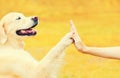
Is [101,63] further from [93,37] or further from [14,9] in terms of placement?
[14,9]

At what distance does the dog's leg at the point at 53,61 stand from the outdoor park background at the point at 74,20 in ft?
5.54

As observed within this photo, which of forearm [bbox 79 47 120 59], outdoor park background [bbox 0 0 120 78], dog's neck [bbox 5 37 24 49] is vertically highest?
dog's neck [bbox 5 37 24 49]

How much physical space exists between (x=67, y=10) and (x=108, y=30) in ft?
1.32

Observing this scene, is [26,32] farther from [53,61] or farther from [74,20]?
[74,20]

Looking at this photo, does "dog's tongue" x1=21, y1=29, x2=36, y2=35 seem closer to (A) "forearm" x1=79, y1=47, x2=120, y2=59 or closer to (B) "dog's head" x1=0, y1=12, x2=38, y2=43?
(B) "dog's head" x1=0, y1=12, x2=38, y2=43

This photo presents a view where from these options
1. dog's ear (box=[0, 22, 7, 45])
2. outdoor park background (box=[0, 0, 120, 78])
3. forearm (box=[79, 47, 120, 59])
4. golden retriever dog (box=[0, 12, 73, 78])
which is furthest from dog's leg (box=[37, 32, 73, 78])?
outdoor park background (box=[0, 0, 120, 78])

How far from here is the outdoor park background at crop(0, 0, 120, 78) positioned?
4.14 meters

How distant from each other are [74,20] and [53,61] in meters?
2.00

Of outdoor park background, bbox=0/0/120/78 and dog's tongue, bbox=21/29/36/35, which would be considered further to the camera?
outdoor park background, bbox=0/0/120/78

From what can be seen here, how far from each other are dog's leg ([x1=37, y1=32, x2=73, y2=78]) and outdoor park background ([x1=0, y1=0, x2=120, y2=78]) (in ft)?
5.54

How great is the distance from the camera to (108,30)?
4316mm

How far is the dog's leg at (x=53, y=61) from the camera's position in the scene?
2.34 metres

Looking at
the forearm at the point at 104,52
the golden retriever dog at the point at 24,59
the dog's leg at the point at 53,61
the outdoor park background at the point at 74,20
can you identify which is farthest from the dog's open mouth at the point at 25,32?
the outdoor park background at the point at 74,20

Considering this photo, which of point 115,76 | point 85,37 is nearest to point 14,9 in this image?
point 85,37
